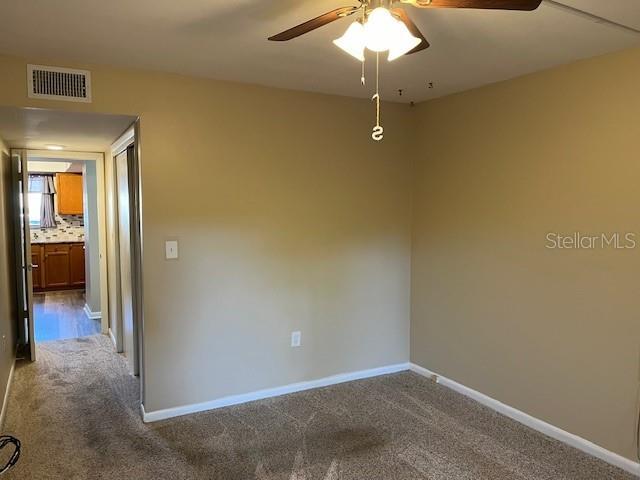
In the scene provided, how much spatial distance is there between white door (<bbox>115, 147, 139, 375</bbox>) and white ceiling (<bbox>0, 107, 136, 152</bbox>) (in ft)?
0.80

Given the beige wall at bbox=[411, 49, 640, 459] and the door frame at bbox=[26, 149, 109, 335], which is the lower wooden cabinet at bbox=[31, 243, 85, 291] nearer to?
the door frame at bbox=[26, 149, 109, 335]

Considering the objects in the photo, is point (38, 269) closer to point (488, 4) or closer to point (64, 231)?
point (64, 231)

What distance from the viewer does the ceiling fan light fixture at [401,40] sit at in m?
1.54

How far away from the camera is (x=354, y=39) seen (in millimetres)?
1677

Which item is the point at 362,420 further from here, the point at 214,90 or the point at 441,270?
the point at 214,90

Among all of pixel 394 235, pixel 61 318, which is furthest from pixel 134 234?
pixel 61 318

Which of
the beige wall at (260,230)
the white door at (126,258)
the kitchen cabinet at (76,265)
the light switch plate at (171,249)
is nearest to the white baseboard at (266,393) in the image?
the beige wall at (260,230)

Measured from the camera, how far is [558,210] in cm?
283

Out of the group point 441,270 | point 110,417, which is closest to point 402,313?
point 441,270

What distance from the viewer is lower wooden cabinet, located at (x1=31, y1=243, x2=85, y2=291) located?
7645 mm

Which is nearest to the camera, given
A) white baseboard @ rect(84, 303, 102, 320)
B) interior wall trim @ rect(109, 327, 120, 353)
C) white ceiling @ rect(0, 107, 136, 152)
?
white ceiling @ rect(0, 107, 136, 152)

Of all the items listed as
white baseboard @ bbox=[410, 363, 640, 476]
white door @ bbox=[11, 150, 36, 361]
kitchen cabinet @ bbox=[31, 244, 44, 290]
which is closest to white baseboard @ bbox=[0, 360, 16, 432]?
white door @ bbox=[11, 150, 36, 361]

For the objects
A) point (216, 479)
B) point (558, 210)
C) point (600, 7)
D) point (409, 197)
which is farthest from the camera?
point (409, 197)

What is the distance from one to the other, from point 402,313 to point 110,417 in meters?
2.35
